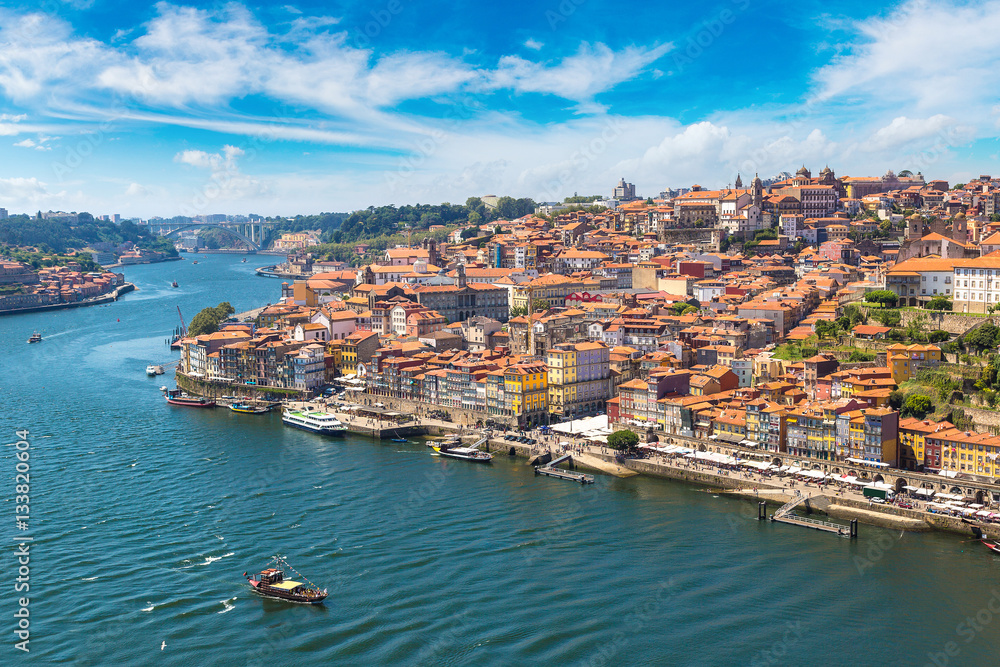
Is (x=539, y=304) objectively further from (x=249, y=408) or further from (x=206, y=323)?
(x=206, y=323)

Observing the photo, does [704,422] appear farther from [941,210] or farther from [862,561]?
[941,210]

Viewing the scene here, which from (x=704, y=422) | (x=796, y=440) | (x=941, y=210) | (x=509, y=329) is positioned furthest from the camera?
(x=941, y=210)

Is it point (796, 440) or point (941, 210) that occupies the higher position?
point (941, 210)

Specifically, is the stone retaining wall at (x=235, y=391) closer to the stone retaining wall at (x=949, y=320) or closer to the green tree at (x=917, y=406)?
the green tree at (x=917, y=406)

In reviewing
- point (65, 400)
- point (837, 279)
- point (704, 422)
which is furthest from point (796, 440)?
point (65, 400)

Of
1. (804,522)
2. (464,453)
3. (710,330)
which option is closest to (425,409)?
(464,453)

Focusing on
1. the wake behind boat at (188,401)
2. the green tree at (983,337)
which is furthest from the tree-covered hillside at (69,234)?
the green tree at (983,337)
